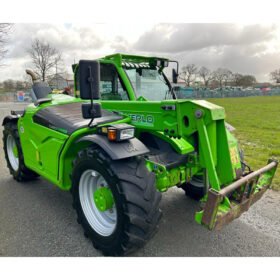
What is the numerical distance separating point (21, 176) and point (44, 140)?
1.50 metres

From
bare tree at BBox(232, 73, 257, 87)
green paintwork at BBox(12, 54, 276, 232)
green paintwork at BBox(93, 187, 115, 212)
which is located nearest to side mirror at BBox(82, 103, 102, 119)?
green paintwork at BBox(12, 54, 276, 232)

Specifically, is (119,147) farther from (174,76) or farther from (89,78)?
(174,76)

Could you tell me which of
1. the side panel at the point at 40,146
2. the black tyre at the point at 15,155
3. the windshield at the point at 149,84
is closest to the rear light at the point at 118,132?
the side panel at the point at 40,146

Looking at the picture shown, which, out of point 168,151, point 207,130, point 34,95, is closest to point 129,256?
point 168,151

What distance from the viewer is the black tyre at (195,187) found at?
384 cm

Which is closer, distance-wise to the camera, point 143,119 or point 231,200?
point 231,200

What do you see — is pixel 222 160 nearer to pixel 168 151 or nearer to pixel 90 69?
pixel 168 151

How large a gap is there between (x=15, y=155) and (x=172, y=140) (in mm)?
3437

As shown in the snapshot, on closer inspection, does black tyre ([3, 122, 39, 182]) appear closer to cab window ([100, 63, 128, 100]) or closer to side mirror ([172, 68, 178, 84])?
cab window ([100, 63, 128, 100])

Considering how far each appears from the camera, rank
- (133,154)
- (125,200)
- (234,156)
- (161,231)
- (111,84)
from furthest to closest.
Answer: (111,84) → (161,231) → (234,156) → (133,154) → (125,200)

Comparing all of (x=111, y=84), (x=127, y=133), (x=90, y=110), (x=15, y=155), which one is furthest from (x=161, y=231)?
(x=15, y=155)

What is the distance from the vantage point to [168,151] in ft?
10.0

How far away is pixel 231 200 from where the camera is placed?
103 inches

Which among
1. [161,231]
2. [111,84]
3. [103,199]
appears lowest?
[161,231]
